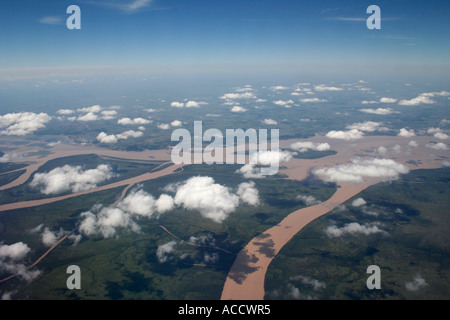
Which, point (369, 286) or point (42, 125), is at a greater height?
point (42, 125)

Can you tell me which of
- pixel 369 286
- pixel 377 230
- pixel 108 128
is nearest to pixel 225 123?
pixel 108 128

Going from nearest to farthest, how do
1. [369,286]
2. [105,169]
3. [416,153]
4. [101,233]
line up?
[369,286] < [101,233] < [105,169] < [416,153]

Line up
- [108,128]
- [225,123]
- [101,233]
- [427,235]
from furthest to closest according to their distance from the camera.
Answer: [225,123] < [108,128] < [101,233] < [427,235]

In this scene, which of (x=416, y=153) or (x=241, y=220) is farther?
(x=416, y=153)

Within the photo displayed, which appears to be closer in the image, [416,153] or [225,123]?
[416,153]

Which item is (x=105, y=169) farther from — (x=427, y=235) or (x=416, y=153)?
(x=416, y=153)

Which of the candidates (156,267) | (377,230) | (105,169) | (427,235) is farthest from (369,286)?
(105,169)

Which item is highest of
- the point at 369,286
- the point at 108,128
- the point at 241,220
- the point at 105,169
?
the point at 108,128

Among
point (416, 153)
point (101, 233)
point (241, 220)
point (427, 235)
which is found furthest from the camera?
point (416, 153)

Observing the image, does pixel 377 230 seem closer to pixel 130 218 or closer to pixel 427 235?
pixel 427 235
